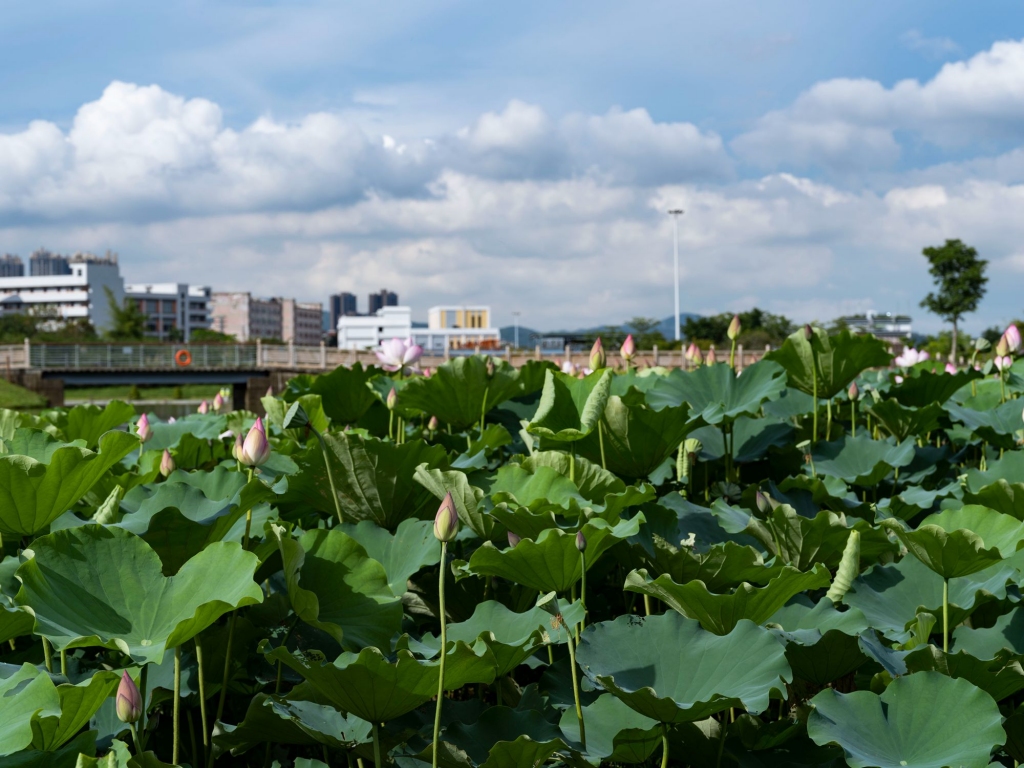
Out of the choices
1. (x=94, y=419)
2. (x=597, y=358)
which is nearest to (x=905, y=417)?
(x=597, y=358)

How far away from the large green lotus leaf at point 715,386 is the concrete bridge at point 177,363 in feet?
86.4

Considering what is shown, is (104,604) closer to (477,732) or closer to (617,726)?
(477,732)

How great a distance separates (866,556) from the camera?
65.6 inches

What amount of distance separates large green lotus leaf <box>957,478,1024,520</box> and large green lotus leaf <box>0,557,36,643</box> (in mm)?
1573

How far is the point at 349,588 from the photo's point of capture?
136 cm

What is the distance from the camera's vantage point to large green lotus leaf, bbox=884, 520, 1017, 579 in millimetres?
1332

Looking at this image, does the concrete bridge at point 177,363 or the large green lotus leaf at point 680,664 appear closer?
the large green lotus leaf at point 680,664

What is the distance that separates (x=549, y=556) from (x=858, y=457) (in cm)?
123

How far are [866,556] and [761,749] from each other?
564 millimetres

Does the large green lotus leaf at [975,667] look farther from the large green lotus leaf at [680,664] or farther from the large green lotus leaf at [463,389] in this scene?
the large green lotus leaf at [463,389]

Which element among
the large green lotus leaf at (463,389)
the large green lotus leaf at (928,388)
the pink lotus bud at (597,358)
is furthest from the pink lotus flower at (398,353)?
the large green lotus leaf at (928,388)

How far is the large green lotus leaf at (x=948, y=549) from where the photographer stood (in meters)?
1.33

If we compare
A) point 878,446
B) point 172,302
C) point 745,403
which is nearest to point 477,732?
point 745,403

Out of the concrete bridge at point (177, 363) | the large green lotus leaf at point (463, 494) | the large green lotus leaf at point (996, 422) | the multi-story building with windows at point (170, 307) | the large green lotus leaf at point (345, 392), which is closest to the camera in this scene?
the large green lotus leaf at point (463, 494)
